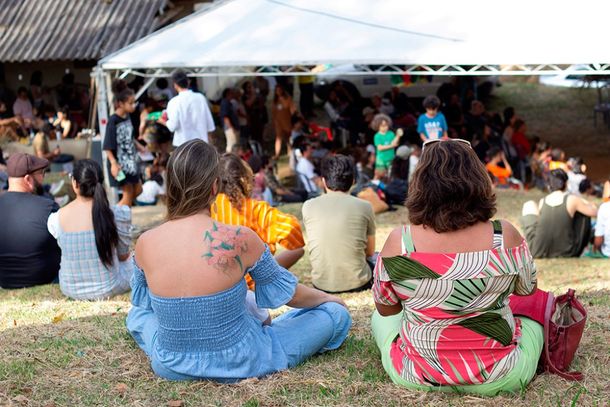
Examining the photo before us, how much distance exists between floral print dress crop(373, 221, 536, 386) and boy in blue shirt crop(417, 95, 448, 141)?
9.18 m

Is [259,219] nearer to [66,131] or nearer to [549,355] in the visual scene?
[549,355]

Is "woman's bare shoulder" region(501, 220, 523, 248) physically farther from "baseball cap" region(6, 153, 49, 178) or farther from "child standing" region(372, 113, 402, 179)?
"child standing" region(372, 113, 402, 179)

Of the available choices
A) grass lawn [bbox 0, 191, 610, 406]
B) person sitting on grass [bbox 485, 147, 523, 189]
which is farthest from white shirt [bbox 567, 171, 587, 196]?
grass lawn [bbox 0, 191, 610, 406]

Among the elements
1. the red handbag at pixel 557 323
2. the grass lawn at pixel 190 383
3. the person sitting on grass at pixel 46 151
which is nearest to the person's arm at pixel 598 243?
the grass lawn at pixel 190 383

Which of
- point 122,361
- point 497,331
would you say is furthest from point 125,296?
point 497,331

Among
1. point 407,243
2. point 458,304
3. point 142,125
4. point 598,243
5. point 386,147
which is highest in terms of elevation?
point 407,243

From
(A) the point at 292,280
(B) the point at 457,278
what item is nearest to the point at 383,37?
(A) the point at 292,280

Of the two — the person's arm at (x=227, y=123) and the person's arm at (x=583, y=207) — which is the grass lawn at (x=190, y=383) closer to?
the person's arm at (x=583, y=207)

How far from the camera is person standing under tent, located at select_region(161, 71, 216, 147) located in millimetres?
10531

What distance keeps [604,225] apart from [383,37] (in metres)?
3.78

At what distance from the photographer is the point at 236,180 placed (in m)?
5.91

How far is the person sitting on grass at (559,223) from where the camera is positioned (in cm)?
921

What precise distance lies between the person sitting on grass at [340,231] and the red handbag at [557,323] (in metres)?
2.79

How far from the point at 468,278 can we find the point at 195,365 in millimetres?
1323
